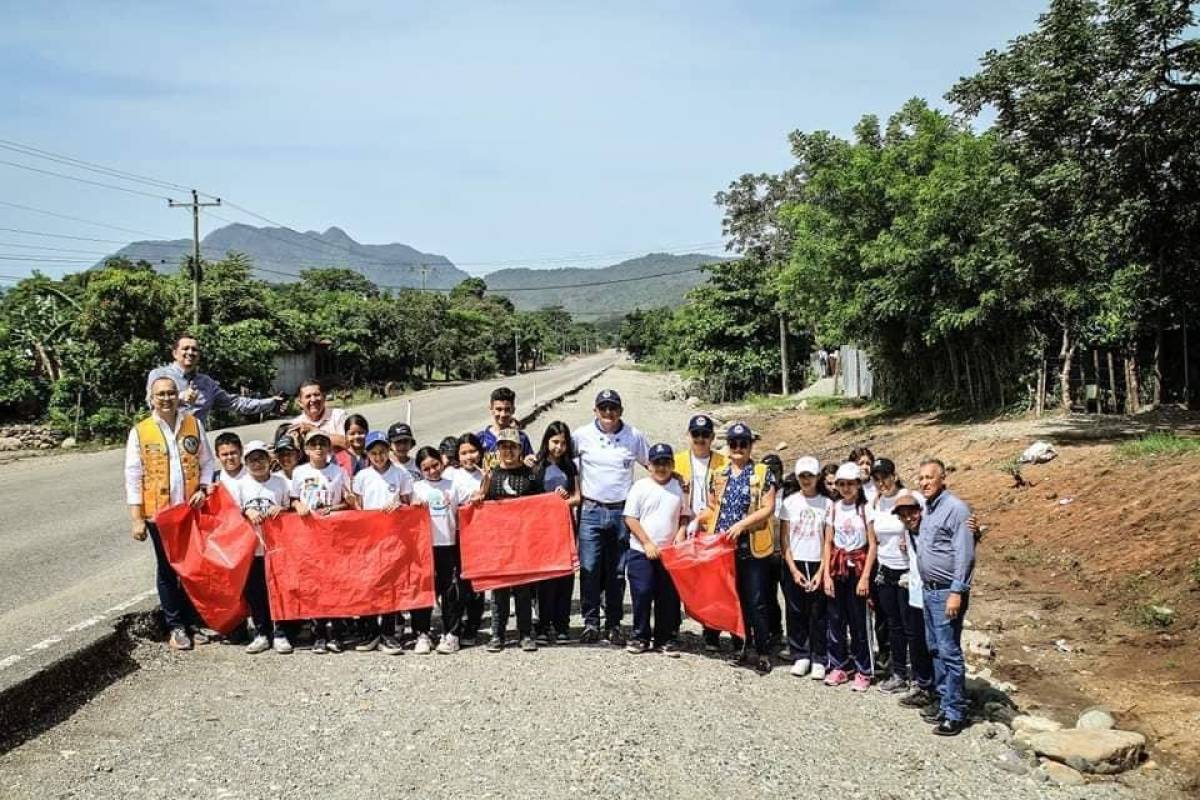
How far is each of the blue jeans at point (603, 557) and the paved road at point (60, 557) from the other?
3.70m

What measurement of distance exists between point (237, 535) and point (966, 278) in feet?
49.0

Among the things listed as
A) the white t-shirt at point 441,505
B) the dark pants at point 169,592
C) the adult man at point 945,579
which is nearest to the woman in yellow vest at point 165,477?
the dark pants at point 169,592

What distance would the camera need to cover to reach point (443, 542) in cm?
689

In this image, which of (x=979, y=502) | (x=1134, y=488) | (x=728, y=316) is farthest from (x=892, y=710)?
(x=728, y=316)

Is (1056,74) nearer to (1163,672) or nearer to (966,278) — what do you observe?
(966,278)

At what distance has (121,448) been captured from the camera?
866 inches

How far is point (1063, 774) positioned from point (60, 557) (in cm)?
947

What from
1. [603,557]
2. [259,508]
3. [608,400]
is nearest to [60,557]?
[259,508]

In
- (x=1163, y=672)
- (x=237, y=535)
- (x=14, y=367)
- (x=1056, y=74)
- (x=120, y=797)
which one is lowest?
(x=1163, y=672)

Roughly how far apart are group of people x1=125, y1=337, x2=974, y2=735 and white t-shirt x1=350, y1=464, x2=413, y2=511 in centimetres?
1

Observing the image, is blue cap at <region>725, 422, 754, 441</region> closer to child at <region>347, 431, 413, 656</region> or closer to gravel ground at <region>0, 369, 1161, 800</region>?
gravel ground at <region>0, 369, 1161, 800</region>

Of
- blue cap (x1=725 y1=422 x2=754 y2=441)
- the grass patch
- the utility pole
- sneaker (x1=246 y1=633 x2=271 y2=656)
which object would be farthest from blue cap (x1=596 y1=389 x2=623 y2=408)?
the utility pole

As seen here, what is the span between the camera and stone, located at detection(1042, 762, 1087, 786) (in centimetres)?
494

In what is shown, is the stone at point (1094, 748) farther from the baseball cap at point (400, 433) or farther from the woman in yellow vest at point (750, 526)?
the baseball cap at point (400, 433)
